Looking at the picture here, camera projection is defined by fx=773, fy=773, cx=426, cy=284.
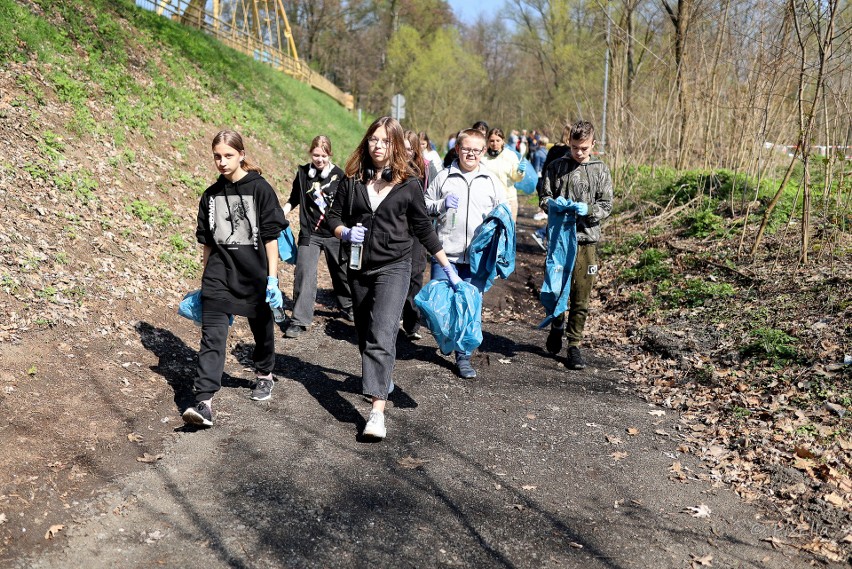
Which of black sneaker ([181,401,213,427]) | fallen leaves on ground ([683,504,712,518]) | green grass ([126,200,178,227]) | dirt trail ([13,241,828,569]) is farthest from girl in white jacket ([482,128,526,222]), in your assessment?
fallen leaves on ground ([683,504,712,518])

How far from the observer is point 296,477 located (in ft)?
14.4

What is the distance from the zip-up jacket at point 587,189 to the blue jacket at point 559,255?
0.08 m

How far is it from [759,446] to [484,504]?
205cm

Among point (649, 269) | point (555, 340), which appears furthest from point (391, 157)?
point (649, 269)

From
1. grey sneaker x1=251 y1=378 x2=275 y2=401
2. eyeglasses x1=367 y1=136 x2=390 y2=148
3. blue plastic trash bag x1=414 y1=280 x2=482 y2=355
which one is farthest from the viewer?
blue plastic trash bag x1=414 y1=280 x2=482 y2=355

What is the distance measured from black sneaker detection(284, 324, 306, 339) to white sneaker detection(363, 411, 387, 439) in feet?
9.49

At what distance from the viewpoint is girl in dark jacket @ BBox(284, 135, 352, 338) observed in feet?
24.5

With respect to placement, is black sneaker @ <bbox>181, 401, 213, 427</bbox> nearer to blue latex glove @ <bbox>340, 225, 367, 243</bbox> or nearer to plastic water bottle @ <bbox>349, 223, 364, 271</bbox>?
plastic water bottle @ <bbox>349, 223, 364, 271</bbox>

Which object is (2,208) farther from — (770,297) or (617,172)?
(617,172)

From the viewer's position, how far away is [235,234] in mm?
5129

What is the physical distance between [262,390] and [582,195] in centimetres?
318

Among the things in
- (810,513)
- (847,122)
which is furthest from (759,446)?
(847,122)

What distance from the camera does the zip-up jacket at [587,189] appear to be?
6.70 meters

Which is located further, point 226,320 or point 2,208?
point 2,208
